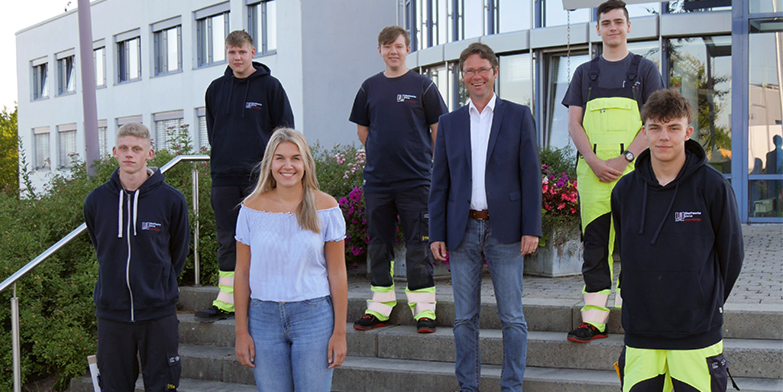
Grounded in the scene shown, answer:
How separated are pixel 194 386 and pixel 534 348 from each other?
2.54m

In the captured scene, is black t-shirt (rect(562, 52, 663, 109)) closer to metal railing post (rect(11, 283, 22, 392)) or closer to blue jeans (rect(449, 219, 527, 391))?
blue jeans (rect(449, 219, 527, 391))

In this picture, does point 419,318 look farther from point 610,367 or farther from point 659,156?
point 659,156

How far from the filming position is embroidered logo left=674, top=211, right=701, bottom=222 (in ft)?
10.00

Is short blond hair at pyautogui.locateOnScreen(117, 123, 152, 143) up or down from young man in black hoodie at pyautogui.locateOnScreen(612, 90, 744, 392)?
up

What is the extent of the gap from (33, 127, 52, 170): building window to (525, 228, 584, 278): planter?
1223 inches

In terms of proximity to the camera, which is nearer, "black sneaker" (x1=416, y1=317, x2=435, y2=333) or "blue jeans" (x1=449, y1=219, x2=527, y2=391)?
"blue jeans" (x1=449, y1=219, x2=527, y2=391)

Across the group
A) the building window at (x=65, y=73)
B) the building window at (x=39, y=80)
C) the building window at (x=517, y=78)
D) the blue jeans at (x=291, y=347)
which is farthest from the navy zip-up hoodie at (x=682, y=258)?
the building window at (x=39, y=80)

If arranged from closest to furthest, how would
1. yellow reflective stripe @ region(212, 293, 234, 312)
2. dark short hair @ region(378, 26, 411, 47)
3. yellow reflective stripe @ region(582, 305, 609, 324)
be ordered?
yellow reflective stripe @ region(582, 305, 609, 324), dark short hair @ region(378, 26, 411, 47), yellow reflective stripe @ region(212, 293, 234, 312)

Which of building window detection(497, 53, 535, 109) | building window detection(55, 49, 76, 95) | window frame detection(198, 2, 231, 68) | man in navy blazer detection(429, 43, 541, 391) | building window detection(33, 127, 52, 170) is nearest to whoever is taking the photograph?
man in navy blazer detection(429, 43, 541, 391)

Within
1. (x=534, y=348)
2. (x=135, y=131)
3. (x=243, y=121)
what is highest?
(x=243, y=121)

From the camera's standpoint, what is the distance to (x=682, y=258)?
304 centimetres

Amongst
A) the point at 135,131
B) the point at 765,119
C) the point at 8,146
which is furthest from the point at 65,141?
the point at 135,131

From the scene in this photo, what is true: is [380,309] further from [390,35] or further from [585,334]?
[390,35]

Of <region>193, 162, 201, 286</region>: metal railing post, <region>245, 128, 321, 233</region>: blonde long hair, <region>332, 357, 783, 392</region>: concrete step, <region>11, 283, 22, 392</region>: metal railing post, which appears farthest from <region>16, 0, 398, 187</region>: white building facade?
<region>245, 128, 321, 233</region>: blonde long hair
